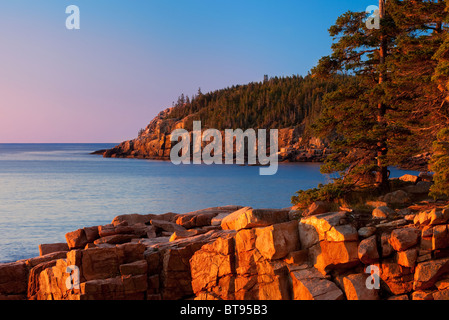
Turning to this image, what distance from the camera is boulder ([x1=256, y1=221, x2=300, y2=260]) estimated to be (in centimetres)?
1243

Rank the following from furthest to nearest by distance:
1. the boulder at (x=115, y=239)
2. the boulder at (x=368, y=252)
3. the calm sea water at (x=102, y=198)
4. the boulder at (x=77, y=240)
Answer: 1. the calm sea water at (x=102, y=198)
2. the boulder at (x=77, y=240)
3. the boulder at (x=115, y=239)
4. the boulder at (x=368, y=252)

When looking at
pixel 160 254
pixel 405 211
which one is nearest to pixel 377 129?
pixel 405 211

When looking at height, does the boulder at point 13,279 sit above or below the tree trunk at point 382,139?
below

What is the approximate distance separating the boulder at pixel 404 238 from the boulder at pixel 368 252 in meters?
0.51

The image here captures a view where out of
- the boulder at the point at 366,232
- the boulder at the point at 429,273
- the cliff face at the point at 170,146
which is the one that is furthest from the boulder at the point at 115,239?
the cliff face at the point at 170,146

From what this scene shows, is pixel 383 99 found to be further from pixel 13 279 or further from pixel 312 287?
pixel 13 279

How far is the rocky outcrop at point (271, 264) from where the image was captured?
35.6 feet

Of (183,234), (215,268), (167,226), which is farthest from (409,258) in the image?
(167,226)

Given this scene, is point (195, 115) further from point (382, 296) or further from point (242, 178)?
point (382, 296)

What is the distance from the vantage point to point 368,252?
1112 cm

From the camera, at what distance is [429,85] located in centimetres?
1461

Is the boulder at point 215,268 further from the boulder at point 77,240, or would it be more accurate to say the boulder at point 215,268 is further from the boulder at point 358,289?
the boulder at point 77,240

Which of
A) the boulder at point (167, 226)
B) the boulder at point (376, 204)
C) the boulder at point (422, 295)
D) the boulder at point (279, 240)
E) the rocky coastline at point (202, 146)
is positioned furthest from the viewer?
the rocky coastline at point (202, 146)

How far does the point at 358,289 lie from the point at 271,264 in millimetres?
2739
